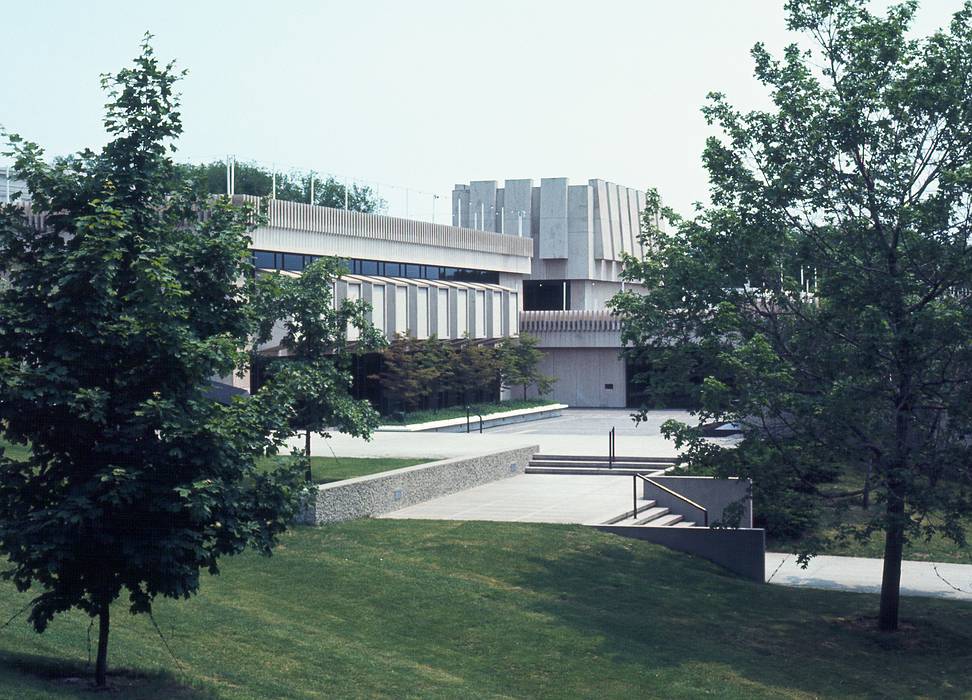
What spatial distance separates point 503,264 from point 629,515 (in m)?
34.1

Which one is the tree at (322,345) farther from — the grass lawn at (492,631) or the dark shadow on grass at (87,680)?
the dark shadow on grass at (87,680)

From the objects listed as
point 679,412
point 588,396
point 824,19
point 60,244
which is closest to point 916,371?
point 824,19

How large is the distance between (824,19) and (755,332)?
542cm

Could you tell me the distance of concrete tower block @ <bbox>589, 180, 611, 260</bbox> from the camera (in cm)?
6450

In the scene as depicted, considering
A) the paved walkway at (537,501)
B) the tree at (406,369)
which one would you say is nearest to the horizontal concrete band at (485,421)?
the tree at (406,369)

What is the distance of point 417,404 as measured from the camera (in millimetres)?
48250

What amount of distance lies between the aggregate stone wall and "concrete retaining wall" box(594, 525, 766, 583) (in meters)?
4.60

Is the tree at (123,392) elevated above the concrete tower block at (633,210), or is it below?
below

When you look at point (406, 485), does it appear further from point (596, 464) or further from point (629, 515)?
point (596, 464)

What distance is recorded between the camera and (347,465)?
93.9 feet

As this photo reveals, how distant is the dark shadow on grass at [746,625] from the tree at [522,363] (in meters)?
30.9

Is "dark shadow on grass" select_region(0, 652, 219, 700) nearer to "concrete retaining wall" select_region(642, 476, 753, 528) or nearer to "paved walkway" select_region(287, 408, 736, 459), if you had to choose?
"concrete retaining wall" select_region(642, 476, 753, 528)

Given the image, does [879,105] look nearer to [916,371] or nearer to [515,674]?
[916,371]

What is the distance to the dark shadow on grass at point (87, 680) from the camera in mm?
10929
